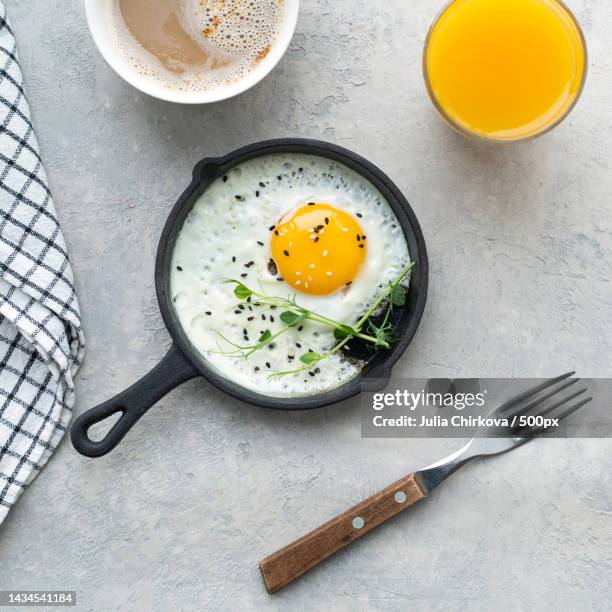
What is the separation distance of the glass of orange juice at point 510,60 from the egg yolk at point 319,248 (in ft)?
1.17

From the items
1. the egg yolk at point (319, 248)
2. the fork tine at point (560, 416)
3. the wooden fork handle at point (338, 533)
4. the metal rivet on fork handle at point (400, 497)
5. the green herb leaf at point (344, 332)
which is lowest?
the wooden fork handle at point (338, 533)

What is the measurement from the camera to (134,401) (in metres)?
1.67

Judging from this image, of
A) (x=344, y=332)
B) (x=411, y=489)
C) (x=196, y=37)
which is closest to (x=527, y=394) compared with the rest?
(x=411, y=489)

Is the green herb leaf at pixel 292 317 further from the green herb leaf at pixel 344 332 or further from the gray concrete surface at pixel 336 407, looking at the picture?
the gray concrete surface at pixel 336 407

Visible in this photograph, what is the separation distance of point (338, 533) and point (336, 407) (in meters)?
0.30

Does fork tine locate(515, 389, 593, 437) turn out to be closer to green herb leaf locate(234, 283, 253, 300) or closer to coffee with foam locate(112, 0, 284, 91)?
green herb leaf locate(234, 283, 253, 300)

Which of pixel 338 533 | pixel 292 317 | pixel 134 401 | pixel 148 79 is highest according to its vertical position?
pixel 148 79

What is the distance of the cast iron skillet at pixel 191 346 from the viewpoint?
1667mm

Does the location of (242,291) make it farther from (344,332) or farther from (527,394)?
(527,394)

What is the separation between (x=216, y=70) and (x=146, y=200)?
1.18 feet

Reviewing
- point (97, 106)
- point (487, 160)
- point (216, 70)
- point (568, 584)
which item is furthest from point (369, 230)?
point (568, 584)

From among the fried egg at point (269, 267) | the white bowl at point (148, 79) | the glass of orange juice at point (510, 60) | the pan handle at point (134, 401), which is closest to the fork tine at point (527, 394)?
the fried egg at point (269, 267)

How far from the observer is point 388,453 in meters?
1.82

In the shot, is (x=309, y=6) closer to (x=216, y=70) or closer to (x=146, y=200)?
(x=216, y=70)
